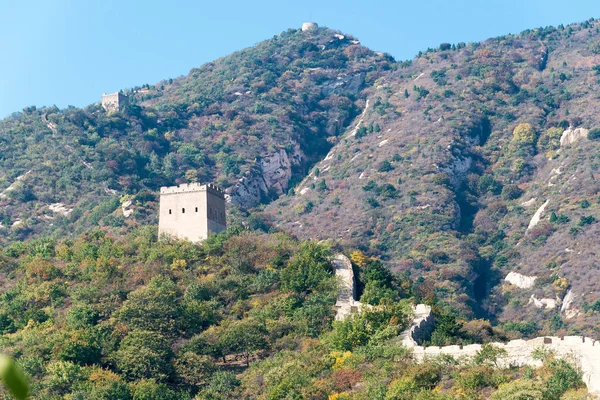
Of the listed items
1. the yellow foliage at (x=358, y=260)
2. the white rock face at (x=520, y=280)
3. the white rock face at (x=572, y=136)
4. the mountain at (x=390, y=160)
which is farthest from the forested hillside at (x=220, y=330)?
the white rock face at (x=572, y=136)

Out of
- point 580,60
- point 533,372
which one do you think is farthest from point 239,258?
point 580,60

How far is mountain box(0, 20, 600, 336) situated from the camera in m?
86.8

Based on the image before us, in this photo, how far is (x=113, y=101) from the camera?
5059 inches

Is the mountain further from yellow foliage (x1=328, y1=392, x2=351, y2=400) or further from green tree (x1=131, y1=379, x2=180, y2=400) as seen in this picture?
yellow foliage (x1=328, y1=392, x2=351, y2=400)

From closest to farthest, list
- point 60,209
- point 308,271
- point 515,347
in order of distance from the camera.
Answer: point 515,347 < point 308,271 < point 60,209

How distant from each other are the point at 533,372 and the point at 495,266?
59.0m

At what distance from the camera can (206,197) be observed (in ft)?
180

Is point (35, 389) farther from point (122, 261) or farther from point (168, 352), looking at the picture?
point (122, 261)

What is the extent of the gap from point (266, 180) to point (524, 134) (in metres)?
29.6

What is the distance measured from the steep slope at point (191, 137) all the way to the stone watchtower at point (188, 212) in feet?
91.5

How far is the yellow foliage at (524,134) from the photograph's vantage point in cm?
11233

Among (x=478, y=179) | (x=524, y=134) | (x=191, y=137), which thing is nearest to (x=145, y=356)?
(x=478, y=179)

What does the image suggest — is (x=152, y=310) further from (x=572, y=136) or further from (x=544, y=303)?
(x=572, y=136)

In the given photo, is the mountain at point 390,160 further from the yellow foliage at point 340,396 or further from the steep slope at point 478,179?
the yellow foliage at point 340,396
